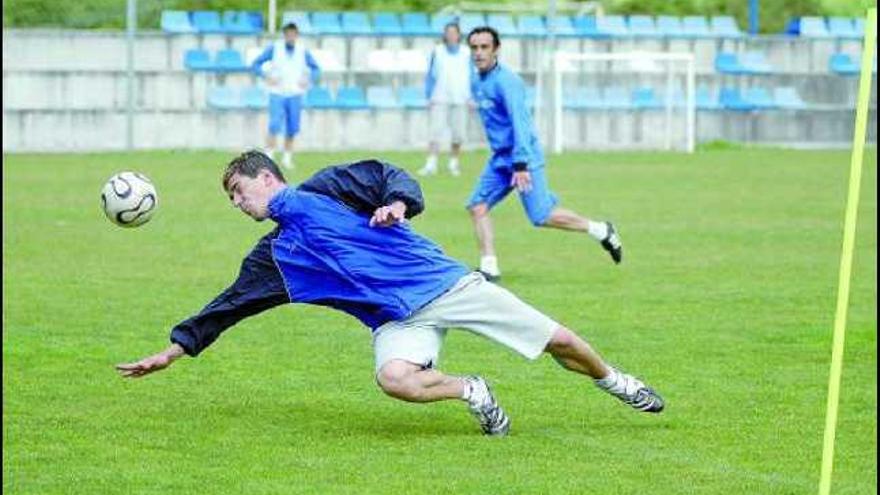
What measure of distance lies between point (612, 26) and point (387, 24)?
4.62 meters

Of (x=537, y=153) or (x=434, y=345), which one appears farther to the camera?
(x=537, y=153)

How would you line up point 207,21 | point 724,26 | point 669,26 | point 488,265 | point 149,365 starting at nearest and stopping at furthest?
point 149,365 → point 488,265 → point 207,21 → point 724,26 → point 669,26

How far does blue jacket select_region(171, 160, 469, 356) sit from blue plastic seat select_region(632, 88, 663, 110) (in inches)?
1272

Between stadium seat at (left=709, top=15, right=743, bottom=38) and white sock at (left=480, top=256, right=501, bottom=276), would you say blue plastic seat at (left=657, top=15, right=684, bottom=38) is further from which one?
white sock at (left=480, top=256, right=501, bottom=276)

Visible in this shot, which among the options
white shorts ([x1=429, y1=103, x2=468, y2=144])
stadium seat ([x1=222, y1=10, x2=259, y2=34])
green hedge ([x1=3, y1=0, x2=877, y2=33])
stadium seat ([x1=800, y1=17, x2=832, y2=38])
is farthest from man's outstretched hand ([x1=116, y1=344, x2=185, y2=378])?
stadium seat ([x1=800, y1=17, x2=832, y2=38])

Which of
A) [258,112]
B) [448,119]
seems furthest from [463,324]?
[258,112]

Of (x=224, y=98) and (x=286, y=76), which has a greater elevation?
(x=286, y=76)

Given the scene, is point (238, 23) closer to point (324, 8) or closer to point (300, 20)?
point (300, 20)

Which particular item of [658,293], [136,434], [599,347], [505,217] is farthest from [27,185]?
[136,434]

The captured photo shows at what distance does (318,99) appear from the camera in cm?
4034

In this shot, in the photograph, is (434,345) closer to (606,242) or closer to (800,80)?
(606,242)

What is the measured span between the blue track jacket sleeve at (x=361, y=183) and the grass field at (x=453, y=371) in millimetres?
1088

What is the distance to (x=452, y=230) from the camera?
2311 cm

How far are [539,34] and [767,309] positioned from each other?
27161 millimetres
